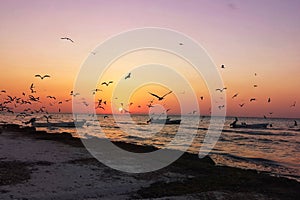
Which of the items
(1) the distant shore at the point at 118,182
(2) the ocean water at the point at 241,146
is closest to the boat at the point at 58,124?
(2) the ocean water at the point at 241,146

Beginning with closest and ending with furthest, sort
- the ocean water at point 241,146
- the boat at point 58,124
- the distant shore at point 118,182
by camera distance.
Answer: the distant shore at point 118,182 < the ocean water at point 241,146 < the boat at point 58,124

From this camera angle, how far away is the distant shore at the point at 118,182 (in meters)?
11.2

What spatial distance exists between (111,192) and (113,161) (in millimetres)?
7014

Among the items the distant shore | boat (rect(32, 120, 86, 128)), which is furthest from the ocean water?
boat (rect(32, 120, 86, 128))

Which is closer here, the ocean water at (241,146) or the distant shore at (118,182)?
the distant shore at (118,182)

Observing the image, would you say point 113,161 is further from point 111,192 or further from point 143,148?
point 143,148

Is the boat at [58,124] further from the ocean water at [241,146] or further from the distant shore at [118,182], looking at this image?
the distant shore at [118,182]

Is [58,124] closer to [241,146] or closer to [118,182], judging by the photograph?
[241,146]

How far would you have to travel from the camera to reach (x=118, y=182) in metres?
13.0

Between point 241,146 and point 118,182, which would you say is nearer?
point 118,182

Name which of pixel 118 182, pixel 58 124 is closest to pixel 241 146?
pixel 118 182

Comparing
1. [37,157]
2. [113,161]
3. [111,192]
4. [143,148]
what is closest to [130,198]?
[111,192]

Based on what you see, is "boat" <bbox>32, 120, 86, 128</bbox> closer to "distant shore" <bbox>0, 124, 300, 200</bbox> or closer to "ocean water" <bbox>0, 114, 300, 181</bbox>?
"ocean water" <bbox>0, 114, 300, 181</bbox>

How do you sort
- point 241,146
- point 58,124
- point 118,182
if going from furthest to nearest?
point 58,124, point 241,146, point 118,182
